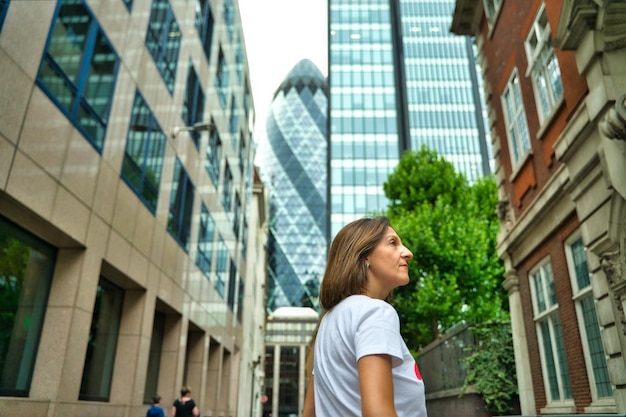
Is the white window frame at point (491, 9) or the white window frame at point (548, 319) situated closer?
the white window frame at point (548, 319)

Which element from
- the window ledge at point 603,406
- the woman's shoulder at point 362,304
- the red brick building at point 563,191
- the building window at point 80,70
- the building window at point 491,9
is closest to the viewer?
the woman's shoulder at point 362,304

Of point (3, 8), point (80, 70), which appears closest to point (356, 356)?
point (3, 8)

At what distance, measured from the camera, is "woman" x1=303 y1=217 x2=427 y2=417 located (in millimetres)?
1462

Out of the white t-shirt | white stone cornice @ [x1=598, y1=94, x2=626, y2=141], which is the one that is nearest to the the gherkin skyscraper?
white stone cornice @ [x1=598, y1=94, x2=626, y2=141]

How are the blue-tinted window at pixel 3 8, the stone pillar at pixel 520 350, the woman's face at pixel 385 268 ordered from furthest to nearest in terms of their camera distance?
the stone pillar at pixel 520 350 → the blue-tinted window at pixel 3 8 → the woman's face at pixel 385 268

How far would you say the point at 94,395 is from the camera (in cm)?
1095

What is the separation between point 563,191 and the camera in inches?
370

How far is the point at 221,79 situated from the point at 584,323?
1894 cm

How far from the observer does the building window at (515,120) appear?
12377mm

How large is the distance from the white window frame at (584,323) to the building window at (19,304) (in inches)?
377

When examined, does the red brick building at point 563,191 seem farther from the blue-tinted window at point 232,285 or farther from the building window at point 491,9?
the blue-tinted window at point 232,285

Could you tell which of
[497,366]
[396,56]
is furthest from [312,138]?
[497,366]

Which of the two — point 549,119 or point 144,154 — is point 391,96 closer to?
point 144,154

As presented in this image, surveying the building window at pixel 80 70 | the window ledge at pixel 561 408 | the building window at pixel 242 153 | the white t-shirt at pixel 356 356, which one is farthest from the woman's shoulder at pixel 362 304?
the building window at pixel 242 153
